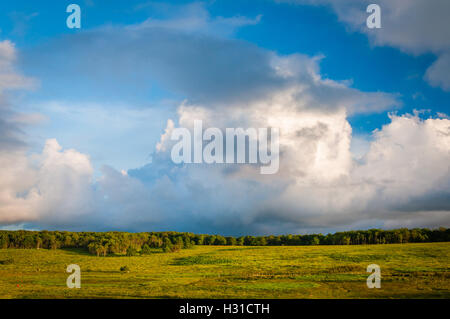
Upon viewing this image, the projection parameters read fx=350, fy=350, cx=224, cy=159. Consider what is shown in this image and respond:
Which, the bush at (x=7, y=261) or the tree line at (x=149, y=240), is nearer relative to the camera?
the bush at (x=7, y=261)

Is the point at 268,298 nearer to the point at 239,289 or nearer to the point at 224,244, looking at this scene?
the point at 239,289

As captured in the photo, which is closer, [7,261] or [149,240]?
[7,261]

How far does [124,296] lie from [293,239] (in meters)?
150

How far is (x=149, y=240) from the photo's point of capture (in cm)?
17575

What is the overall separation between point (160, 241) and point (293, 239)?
224ft

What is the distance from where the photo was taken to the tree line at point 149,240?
14550cm

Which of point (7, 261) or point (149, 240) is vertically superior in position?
point (7, 261)
